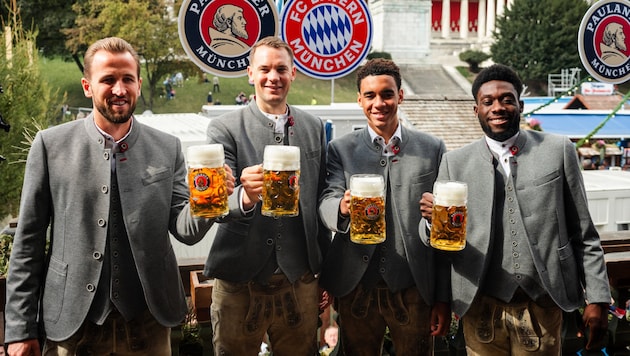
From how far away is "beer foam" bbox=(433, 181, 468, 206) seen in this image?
2.17 metres

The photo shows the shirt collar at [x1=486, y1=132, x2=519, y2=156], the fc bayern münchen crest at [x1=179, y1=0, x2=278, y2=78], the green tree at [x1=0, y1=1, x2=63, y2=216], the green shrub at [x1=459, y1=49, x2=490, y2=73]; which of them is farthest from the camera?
the green shrub at [x1=459, y1=49, x2=490, y2=73]

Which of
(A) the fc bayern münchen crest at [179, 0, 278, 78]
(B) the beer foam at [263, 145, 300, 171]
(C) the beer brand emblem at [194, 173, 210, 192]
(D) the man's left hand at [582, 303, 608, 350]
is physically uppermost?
(A) the fc bayern münchen crest at [179, 0, 278, 78]

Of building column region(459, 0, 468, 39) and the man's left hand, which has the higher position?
building column region(459, 0, 468, 39)

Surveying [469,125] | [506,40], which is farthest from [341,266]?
[506,40]

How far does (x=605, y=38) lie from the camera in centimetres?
475

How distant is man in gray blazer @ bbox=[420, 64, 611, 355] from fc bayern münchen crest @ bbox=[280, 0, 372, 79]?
1.57m

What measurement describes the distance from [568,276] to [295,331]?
3.43ft

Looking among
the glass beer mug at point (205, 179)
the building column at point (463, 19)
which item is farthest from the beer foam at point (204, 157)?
the building column at point (463, 19)

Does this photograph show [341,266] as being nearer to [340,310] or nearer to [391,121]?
[340,310]

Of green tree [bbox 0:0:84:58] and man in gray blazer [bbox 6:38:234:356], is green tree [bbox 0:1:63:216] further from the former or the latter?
green tree [bbox 0:0:84:58]

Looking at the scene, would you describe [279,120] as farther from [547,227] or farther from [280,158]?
[547,227]

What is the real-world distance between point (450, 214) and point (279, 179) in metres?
0.61

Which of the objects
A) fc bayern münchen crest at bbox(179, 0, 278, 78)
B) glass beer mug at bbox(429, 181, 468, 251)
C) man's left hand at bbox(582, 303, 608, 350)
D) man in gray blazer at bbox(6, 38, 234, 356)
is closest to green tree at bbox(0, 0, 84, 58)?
fc bayern münchen crest at bbox(179, 0, 278, 78)

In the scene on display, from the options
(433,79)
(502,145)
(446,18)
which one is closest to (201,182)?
(502,145)
